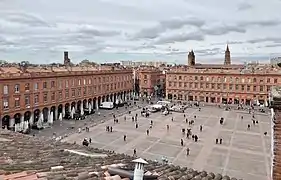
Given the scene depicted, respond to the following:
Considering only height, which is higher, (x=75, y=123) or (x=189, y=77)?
(x=189, y=77)

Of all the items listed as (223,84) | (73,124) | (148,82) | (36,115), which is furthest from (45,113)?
(223,84)

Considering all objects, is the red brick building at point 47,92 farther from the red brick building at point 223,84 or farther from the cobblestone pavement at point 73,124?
the red brick building at point 223,84

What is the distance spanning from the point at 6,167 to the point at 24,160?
4.40 feet

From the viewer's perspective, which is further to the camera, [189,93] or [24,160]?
[189,93]

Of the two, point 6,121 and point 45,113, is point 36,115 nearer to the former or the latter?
point 45,113

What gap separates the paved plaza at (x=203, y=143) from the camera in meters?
32.9

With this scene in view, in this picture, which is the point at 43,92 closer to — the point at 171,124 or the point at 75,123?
the point at 75,123

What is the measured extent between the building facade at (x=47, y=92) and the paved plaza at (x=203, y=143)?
1038cm

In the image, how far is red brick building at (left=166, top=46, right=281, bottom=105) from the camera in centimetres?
8625

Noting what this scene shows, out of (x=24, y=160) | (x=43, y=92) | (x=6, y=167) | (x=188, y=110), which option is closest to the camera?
(x=6, y=167)

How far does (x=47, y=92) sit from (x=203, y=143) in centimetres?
2983

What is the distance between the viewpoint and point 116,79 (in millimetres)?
86062

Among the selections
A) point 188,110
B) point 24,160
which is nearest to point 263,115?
point 188,110

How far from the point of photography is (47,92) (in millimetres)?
56719
